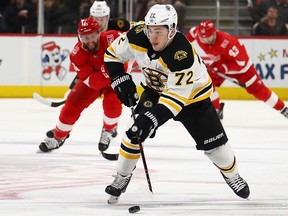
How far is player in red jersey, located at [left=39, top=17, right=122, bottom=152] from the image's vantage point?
20.9 feet

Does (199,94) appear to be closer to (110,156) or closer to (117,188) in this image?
(117,188)

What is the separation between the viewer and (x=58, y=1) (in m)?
11.7

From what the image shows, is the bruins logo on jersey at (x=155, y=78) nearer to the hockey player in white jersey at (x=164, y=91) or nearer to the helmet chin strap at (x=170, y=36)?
the hockey player in white jersey at (x=164, y=91)

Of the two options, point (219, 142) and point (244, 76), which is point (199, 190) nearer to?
point (219, 142)

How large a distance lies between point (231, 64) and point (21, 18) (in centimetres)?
347

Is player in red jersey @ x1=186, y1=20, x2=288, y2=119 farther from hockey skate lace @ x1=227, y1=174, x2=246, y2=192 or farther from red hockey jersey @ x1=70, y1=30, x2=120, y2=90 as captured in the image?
hockey skate lace @ x1=227, y1=174, x2=246, y2=192

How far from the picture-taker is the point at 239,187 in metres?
4.78

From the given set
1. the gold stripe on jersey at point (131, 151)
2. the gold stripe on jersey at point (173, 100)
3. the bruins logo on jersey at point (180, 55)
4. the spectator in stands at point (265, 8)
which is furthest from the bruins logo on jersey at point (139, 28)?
the spectator in stands at point (265, 8)

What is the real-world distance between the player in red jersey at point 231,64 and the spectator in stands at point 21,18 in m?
2.95

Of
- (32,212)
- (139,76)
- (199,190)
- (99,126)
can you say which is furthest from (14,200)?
(139,76)

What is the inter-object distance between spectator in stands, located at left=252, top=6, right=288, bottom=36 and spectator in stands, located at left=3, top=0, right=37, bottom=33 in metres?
2.78

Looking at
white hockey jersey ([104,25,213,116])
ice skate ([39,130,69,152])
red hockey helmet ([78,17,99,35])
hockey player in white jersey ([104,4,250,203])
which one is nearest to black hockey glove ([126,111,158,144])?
hockey player in white jersey ([104,4,250,203])

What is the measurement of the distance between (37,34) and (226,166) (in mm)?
7054

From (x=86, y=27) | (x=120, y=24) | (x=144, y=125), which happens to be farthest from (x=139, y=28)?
(x=120, y=24)
